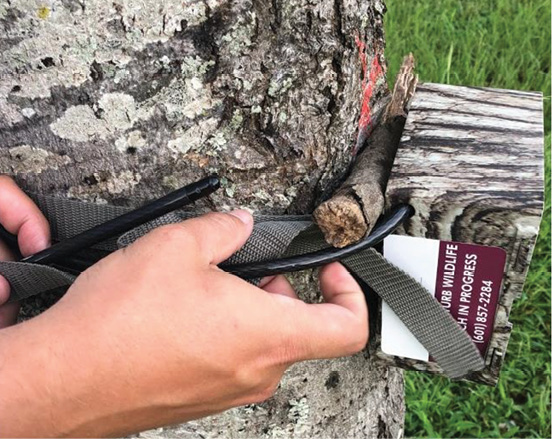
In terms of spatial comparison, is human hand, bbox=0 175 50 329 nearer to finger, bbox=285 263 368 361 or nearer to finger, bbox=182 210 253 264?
finger, bbox=182 210 253 264

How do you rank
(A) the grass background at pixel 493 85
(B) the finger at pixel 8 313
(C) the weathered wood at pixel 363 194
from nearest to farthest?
(C) the weathered wood at pixel 363 194, (B) the finger at pixel 8 313, (A) the grass background at pixel 493 85

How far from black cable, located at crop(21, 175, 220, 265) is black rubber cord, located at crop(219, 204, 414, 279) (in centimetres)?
10

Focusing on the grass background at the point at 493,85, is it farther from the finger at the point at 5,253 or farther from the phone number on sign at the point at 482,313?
the finger at the point at 5,253

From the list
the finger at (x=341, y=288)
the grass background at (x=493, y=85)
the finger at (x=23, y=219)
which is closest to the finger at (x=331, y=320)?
the finger at (x=341, y=288)

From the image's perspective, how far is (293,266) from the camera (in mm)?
854

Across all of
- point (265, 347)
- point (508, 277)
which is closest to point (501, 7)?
point (508, 277)

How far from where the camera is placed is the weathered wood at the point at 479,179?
84 cm

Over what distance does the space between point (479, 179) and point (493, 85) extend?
197 centimetres

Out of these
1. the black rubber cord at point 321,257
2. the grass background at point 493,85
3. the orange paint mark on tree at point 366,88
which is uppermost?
the orange paint mark on tree at point 366,88

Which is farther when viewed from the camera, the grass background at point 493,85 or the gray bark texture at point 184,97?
the grass background at point 493,85

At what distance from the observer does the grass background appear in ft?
6.30

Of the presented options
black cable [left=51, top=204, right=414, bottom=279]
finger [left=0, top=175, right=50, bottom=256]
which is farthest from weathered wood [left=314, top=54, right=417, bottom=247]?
finger [left=0, top=175, right=50, bottom=256]

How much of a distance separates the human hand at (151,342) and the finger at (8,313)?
20 centimetres

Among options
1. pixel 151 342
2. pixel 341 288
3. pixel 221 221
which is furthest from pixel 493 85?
pixel 151 342
